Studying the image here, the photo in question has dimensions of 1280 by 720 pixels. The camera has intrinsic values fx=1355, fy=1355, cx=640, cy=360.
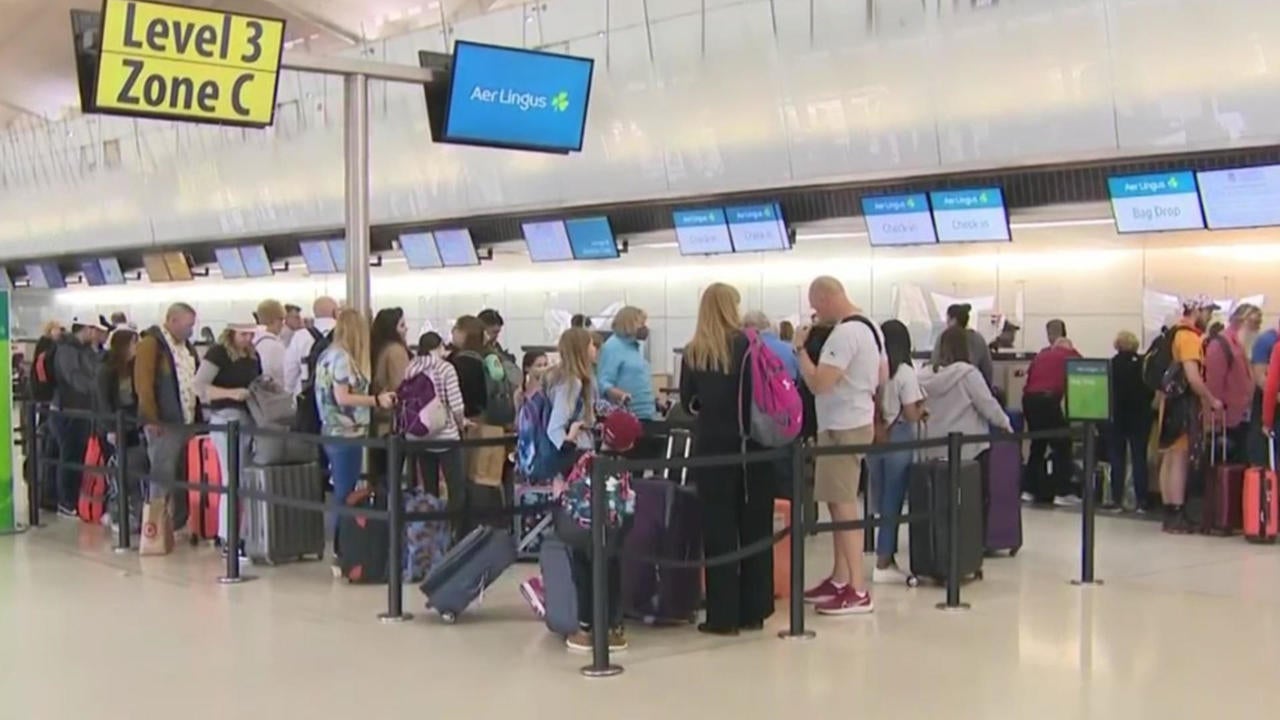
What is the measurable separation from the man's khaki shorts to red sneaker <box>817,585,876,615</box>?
48 centimetres

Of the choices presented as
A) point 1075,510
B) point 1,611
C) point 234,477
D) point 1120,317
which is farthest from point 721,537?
point 1120,317

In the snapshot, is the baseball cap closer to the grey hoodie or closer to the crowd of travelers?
the crowd of travelers

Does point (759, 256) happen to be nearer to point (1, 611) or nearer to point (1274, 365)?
point (1274, 365)

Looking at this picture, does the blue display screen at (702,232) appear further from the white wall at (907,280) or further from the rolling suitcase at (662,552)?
the rolling suitcase at (662,552)

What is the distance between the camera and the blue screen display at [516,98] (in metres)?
9.42

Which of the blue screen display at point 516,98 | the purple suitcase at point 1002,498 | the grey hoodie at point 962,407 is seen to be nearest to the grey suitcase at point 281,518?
the blue screen display at point 516,98

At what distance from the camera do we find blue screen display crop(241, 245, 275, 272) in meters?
21.1

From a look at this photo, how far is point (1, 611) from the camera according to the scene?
7117 millimetres

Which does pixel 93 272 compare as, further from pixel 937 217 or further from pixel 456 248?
pixel 937 217

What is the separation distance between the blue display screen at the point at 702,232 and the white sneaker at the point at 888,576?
21.0 feet

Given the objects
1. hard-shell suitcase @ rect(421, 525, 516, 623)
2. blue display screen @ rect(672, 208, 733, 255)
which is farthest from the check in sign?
blue display screen @ rect(672, 208, 733, 255)

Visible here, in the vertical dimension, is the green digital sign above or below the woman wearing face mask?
below

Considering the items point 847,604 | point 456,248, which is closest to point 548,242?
point 456,248

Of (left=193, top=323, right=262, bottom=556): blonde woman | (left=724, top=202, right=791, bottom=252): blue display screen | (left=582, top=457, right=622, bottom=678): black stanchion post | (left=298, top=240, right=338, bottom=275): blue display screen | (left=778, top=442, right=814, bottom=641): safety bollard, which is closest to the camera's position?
(left=582, top=457, right=622, bottom=678): black stanchion post
